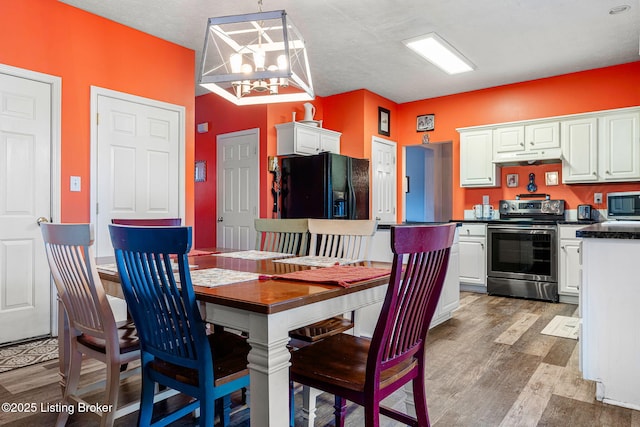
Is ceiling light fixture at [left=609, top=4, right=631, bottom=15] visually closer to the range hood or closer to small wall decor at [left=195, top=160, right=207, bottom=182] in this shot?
the range hood

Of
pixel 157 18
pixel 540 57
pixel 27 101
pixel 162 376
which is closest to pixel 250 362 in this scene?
pixel 162 376

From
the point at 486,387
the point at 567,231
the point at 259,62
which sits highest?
the point at 259,62

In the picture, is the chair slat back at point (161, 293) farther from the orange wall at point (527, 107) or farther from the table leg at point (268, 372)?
the orange wall at point (527, 107)

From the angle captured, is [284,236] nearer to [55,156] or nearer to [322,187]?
[55,156]

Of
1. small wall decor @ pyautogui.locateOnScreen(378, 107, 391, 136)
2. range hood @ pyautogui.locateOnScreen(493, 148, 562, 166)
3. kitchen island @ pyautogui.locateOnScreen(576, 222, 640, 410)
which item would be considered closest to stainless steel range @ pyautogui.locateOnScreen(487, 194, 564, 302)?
range hood @ pyautogui.locateOnScreen(493, 148, 562, 166)

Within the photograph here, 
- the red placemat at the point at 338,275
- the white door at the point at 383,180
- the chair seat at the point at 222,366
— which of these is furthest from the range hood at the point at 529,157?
the chair seat at the point at 222,366

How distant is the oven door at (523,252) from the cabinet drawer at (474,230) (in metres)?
0.06

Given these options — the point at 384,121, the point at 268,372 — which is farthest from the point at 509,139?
the point at 268,372

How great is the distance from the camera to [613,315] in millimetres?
2102

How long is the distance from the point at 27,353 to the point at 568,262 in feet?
16.1

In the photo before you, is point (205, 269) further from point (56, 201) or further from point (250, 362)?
point (56, 201)

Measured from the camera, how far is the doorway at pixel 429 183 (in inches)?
278

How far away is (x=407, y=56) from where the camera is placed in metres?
4.33

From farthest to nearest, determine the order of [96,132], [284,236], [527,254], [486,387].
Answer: [527,254] → [96,132] → [284,236] → [486,387]
